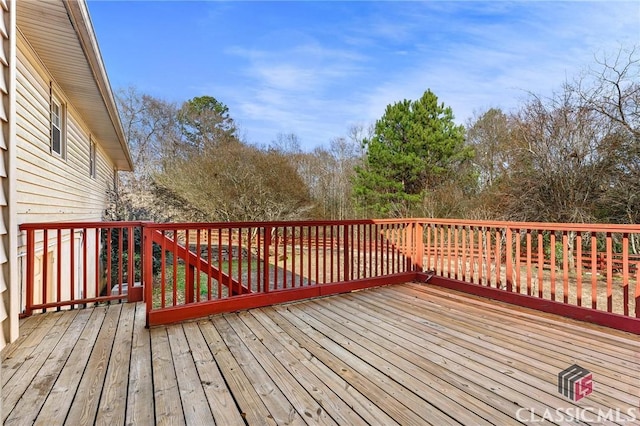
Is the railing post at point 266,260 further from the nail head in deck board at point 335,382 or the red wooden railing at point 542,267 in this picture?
the red wooden railing at point 542,267

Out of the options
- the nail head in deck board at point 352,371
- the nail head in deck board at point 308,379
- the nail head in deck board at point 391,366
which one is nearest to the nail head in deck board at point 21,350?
the nail head in deck board at point 308,379

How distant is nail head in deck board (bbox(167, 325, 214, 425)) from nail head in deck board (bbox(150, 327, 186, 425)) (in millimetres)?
26

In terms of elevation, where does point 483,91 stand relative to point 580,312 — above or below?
above

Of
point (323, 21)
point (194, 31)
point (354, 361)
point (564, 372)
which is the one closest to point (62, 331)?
point (354, 361)

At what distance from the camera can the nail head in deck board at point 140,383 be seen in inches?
62.3

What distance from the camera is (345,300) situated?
375 cm

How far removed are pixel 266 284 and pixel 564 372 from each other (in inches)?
102

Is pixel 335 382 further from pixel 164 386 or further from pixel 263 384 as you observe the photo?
pixel 164 386

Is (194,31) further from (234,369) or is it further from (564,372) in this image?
(564,372)

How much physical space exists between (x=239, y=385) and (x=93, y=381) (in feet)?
2.94

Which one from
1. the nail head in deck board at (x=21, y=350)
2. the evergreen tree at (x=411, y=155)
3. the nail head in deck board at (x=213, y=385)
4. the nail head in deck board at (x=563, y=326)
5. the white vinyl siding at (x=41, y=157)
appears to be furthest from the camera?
the evergreen tree at (x=411, y=155)

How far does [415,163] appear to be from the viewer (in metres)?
12.6

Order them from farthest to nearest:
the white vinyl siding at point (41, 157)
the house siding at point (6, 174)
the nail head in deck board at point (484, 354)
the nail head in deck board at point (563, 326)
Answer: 1. the white vinyl siding at point (41, 157)
2. the nail head in deck board at point (563, 326)
3. the nail head in deck board at point (484, 354)
4. the house siding at point (6, 174)

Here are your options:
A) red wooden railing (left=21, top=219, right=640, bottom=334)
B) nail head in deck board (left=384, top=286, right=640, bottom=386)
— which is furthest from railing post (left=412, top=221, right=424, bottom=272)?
nail head in deck board (left=384, top=286, right=640, bottom=386)
